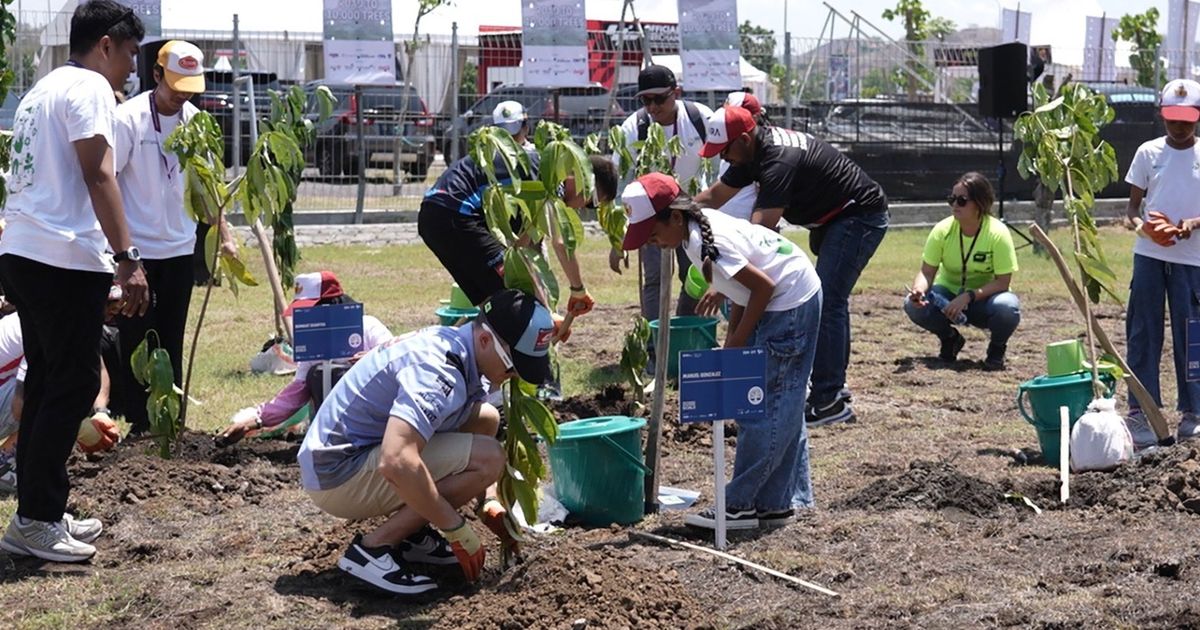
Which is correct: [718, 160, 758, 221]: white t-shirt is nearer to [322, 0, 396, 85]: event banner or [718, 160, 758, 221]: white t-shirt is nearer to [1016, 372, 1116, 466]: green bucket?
[1016, 372, 1116, 466]: green bucket

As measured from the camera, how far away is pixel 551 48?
17750mm

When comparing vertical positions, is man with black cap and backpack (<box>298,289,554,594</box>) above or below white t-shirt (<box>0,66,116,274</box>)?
below

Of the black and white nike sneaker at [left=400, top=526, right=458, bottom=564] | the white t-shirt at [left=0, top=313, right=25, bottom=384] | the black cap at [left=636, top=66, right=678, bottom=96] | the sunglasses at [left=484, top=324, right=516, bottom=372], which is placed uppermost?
the black cap at [left=636, top=66, right=678, bottom=96]

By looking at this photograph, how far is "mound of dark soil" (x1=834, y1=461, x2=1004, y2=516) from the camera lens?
6.14 meters

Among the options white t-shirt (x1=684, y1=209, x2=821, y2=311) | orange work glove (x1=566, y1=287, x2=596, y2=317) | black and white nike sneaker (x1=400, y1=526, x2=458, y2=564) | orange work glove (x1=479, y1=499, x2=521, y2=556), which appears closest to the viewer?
orange work glove (x1=479, y1=499, x2=521, y2=556)

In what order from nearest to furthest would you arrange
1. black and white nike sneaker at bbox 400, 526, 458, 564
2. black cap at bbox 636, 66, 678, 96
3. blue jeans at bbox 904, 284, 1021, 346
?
black and white nike sneaker at bbox 400, 526, 458, 564 → black cap at bbox 636, 66, 678, 96 → blue jeans at bbox 904, 284, 1021, 346

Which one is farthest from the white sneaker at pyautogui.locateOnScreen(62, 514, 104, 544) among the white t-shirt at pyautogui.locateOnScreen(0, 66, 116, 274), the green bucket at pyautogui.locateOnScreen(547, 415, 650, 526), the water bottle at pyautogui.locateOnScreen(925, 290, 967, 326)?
the water bottle at pyautogui.locateOnScreen(925, 290, 967, 326)

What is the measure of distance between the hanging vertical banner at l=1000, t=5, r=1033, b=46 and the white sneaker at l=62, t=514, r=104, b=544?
2473cm

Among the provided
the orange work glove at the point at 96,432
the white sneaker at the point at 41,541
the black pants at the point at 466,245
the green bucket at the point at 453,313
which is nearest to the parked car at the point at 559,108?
the green bucket at the point at 453,313

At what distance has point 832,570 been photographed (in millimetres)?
5305

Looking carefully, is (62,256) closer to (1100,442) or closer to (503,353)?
(503,353)

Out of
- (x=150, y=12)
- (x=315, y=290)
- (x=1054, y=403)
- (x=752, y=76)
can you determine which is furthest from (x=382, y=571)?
(x=752, y=76)

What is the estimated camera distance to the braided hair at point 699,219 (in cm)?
550

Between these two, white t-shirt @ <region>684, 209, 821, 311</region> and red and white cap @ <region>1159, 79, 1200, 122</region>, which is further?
red and white cap @ <region>1159, 79, 1200, 122</region>
